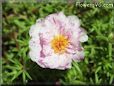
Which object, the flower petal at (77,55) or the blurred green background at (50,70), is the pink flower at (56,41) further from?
the blurred green background at (50,70)

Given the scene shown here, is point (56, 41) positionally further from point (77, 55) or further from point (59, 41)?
point (77, 55)

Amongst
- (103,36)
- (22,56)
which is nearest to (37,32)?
(22,56)

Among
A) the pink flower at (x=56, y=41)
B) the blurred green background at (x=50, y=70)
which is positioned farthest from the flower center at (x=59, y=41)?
the blurred green background at (x=50, y=70)

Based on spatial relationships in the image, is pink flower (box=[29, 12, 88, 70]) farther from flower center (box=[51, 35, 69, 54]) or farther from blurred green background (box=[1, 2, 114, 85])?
blurred green background (box=[1, 2, 114, 85])

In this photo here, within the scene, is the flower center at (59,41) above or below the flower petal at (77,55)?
above

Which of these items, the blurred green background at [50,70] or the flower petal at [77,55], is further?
the blurred green background at [50,70]

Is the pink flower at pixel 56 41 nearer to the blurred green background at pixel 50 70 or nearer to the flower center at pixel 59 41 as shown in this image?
the flower center at pixel 59 41
